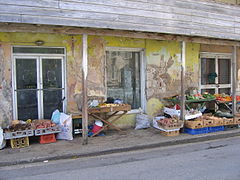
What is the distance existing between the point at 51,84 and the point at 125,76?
2.76 m

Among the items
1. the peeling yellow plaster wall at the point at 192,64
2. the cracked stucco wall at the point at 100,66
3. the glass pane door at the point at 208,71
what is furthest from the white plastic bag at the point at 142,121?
the glass pane door at the point at 208,71

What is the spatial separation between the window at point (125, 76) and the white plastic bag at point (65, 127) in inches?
80.2

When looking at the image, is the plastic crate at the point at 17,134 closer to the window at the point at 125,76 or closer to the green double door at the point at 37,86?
the green double door at the point at 37,86

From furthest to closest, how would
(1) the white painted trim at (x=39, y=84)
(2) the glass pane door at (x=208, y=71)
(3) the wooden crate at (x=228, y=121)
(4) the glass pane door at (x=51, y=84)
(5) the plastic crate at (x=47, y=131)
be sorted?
(2) the glass pane door at (x=208, y=71) → (3) the wooden crate at (x=228, y=121) → (4) the glass pane door at (x=51, y=84) → (1) the white painted trim at (x=39, y=84) → (5) the plastic crate at (x=47, y=131)

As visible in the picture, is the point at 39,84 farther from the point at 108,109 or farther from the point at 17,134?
the point at 108,109

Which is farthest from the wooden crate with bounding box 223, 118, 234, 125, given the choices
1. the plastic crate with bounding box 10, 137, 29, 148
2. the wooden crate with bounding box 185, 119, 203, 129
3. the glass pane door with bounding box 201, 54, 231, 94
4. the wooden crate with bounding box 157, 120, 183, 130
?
the plastic crate with bounding box 10, 137, 29, 148

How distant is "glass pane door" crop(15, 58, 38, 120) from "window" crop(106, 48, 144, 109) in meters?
2.53

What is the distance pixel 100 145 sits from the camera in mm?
6918

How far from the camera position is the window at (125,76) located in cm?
891

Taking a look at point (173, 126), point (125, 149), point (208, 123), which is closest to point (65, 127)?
point (125, 149)

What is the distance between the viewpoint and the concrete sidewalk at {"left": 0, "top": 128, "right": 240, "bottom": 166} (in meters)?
6.03

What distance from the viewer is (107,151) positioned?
21.5ft

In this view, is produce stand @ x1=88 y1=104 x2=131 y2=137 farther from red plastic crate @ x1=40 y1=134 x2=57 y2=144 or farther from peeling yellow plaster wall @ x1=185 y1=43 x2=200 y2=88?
peeling yellow plaster wall @ x1=185 y1=43 x2=200 y2=88

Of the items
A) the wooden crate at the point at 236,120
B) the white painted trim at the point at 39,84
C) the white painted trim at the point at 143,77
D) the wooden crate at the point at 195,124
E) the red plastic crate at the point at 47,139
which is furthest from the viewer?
the white painted trim at the point at 143,77
